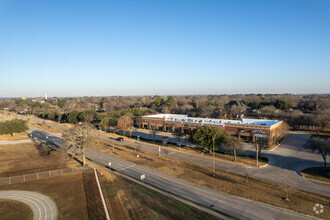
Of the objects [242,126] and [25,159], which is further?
[242,126]

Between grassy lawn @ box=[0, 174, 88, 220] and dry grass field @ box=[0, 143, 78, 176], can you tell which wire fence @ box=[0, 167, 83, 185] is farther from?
dry grass field @ box=[0, 143, 78, 176]

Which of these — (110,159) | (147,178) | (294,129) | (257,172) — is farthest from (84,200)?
(294,129)

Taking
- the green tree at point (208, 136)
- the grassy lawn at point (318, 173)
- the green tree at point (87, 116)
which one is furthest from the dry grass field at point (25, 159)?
the grassy lawn at point (318, 173)

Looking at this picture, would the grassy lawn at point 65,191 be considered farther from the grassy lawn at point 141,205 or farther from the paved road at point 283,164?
the paved road at point 283,164

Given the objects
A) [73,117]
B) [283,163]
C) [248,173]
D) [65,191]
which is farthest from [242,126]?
[73,117]

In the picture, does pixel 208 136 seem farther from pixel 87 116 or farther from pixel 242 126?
pixel 87 116

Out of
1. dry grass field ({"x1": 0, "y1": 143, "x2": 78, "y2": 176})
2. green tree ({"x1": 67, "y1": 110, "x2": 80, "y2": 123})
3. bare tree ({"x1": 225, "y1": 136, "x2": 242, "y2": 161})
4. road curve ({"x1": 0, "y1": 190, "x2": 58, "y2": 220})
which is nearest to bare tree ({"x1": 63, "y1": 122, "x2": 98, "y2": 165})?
dry grass field ({"x1": 0, "y1": 143, "x2": 78, "y2": 176})

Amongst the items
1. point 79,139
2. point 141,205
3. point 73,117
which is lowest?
point 141,205
